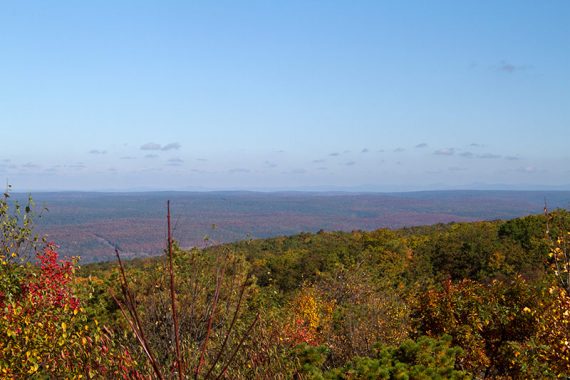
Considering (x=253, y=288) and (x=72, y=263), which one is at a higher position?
(x=72, y=263)

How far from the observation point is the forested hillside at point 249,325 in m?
10.5

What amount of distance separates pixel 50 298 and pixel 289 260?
58743mm

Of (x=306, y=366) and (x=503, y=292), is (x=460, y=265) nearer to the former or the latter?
(x=503, y=292)

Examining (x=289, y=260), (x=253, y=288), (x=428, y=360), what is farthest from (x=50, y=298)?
(x=289, y=260)

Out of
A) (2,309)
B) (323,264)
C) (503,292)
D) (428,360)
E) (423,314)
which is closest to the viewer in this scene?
(2,309)

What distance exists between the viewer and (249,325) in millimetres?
19891

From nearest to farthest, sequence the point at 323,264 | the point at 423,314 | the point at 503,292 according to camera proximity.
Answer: the point at 503,292
the point at 423,314
the point at 323,264

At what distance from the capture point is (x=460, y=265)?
6141 cm

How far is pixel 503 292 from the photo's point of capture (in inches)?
906

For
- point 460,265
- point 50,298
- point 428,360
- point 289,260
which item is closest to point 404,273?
point 460,265

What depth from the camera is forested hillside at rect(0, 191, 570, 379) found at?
1050 centimetres

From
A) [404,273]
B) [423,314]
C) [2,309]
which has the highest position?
[2,309]

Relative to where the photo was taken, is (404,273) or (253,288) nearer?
(253,288)

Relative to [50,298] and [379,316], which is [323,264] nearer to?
[379,316]
